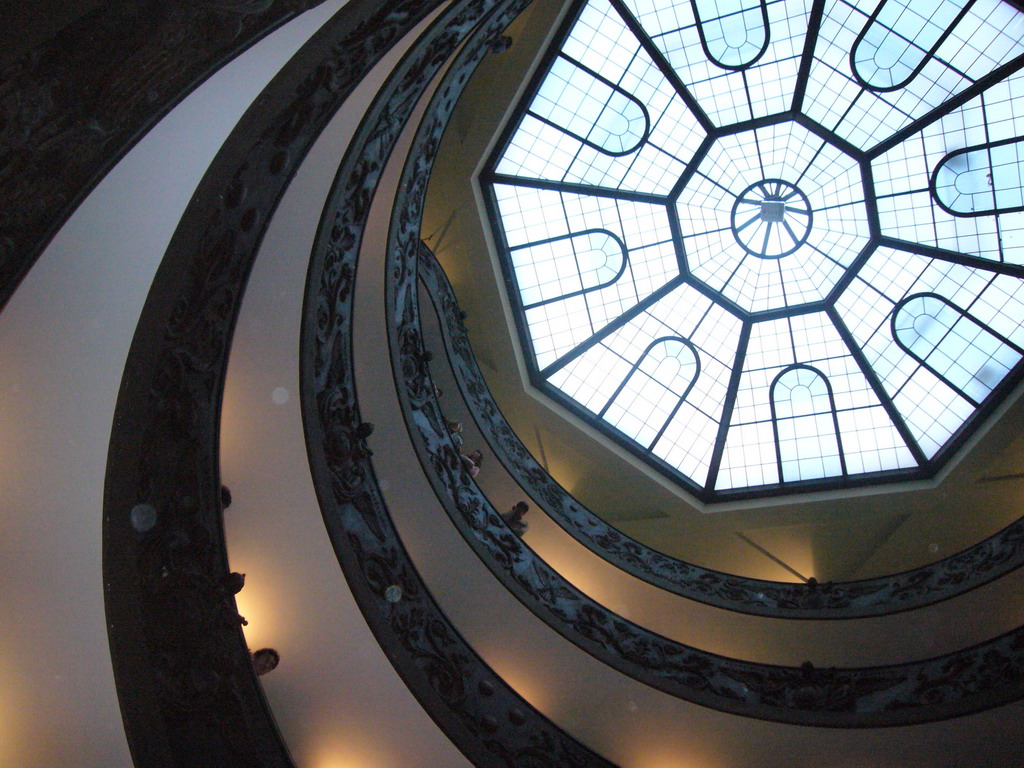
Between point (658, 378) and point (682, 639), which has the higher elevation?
point (658, 378)

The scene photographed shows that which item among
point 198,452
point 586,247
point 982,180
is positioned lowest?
point 198,452

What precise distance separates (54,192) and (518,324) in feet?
37.8

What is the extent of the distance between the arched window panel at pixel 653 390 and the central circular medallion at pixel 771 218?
2.45m

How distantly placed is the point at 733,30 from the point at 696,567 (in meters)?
9.57

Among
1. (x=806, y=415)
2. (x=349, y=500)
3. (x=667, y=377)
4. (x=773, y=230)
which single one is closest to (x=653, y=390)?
(x=667, y=377)

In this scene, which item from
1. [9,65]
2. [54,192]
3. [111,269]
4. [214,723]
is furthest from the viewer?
[214,723]

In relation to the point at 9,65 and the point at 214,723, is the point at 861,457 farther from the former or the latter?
the point at 9,65

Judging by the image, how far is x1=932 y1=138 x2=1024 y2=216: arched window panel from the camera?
11703 mm

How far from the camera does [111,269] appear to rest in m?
4.25

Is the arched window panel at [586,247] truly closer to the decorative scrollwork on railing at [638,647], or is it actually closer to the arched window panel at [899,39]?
the decorative scrollwork on railing at [638,647]

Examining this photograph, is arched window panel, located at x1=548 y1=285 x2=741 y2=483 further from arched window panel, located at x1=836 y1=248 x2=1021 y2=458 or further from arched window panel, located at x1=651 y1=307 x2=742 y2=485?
arched window panel, located at x1=836 y1=248 x2=1021 y2=458

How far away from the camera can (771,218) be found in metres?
13.4

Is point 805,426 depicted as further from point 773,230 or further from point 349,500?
point 349,500

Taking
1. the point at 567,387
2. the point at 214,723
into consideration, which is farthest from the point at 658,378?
the point at 214,723
